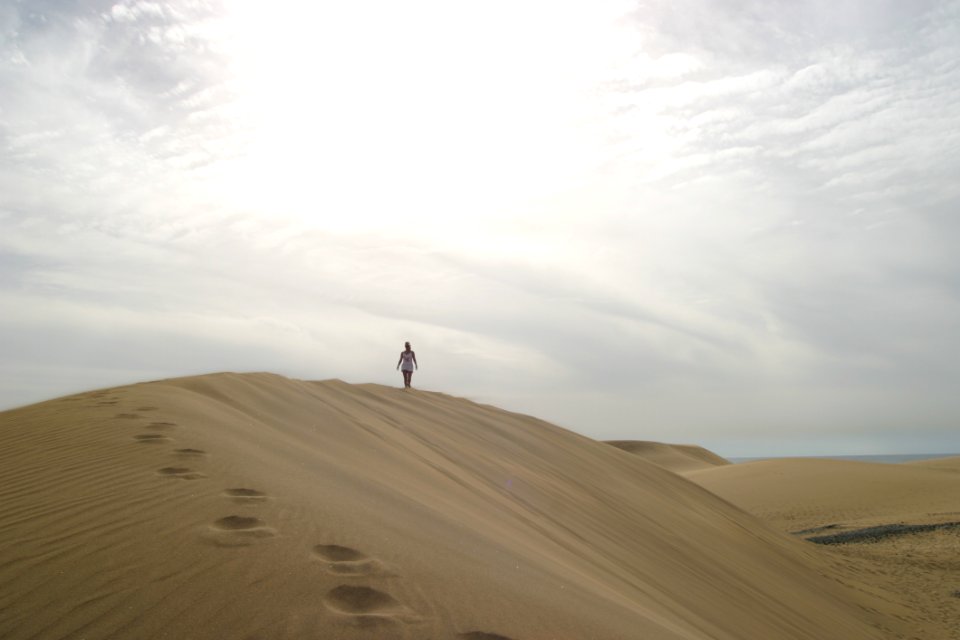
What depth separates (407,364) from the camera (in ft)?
51.3

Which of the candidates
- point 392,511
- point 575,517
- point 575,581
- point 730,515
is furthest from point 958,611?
point 392,511

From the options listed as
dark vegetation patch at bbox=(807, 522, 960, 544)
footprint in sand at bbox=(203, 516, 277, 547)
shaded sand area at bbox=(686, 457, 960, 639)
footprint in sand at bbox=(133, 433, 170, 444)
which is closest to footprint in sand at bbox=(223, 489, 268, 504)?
footprint in sand at bbox=(203, 516, 277, 547)

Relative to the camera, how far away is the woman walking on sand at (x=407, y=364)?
15.5 m

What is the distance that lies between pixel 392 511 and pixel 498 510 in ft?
6.96

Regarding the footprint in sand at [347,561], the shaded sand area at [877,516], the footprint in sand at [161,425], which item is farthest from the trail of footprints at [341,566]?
the shaded sand area at [877,516]

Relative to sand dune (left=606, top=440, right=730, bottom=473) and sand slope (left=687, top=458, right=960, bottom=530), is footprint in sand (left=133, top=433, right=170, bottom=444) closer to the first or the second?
sand slope (left=687, top=458, right=960, bottom=530)

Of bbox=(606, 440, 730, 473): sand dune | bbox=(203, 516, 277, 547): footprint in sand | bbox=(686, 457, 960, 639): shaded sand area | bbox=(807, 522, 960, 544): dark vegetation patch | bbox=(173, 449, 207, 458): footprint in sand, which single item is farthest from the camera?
bbox=(606, 440, 730, 473): sand dune

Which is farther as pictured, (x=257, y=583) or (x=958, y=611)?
(x=958, y=611)

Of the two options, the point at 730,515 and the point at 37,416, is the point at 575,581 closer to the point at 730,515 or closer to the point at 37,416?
the point at 37,416

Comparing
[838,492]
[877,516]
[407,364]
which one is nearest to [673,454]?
[838,492]

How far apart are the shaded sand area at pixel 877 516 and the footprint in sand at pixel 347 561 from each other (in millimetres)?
8883

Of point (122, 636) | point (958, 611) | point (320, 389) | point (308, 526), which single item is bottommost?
point (958, 611)

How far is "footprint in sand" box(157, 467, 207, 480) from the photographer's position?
168 inches

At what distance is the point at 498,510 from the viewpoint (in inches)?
256
